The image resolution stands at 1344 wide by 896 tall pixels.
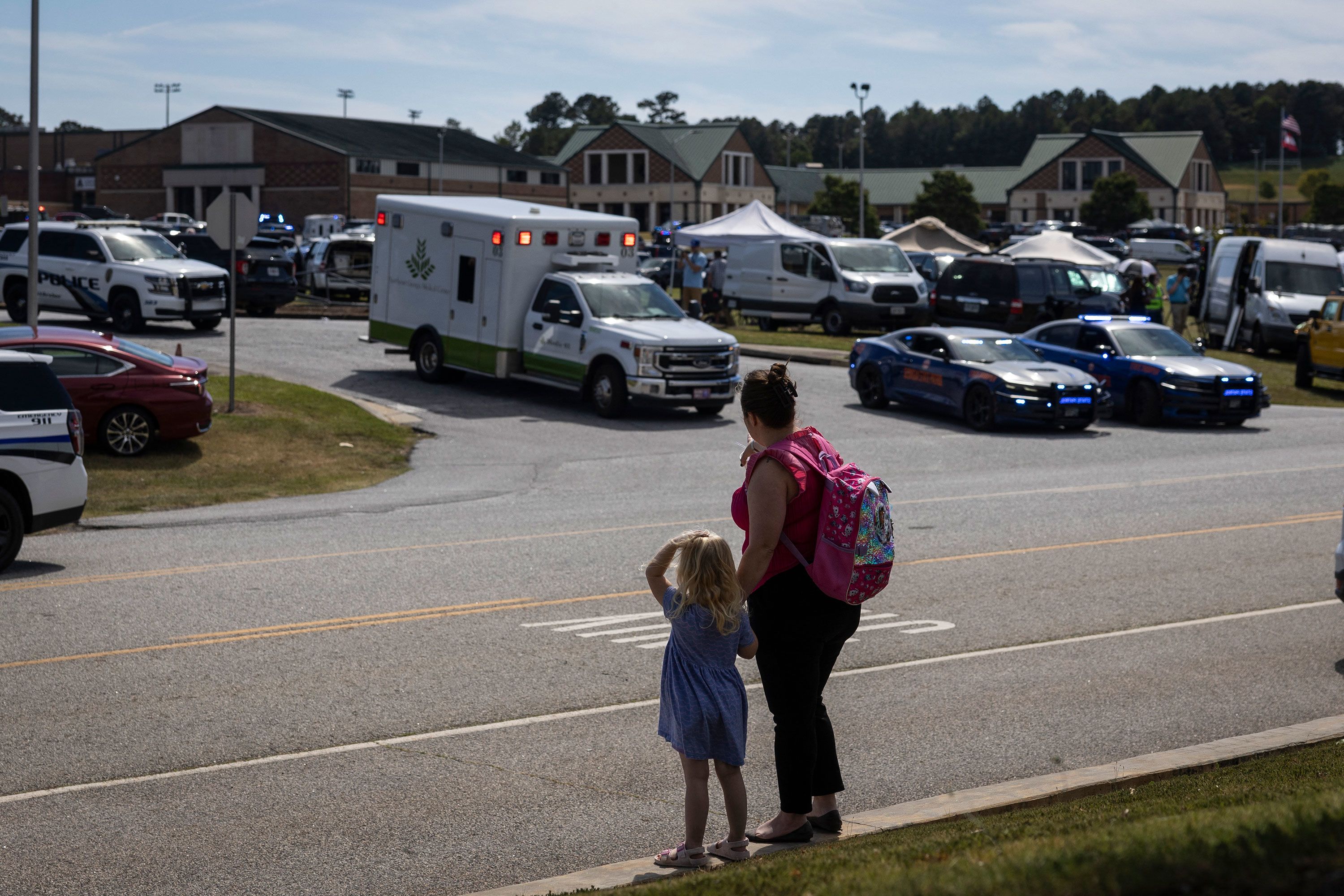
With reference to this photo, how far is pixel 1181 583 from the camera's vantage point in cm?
1124

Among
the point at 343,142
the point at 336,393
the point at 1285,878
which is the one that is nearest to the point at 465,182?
the point at 343,142

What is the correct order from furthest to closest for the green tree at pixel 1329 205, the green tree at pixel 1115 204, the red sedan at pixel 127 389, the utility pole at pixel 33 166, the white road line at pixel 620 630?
the green tree at pixel 1329 205 < the green tree at pixel 1115 204 < the utility pole at pixel 33 166 < the red sedan at pixel 127 389 < the white road line at pixel 620 630

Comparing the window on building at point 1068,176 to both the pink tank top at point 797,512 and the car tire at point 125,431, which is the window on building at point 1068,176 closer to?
the car tire at point 125,431

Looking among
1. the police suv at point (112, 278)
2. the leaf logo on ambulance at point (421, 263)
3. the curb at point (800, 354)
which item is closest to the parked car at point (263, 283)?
the police suv at point (112, 278)

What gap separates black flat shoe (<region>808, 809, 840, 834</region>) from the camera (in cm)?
576

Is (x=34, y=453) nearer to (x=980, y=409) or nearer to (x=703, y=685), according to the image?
(x=703, y=685)

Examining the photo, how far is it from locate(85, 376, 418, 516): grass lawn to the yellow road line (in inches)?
152

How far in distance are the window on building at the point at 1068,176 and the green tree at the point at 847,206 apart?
29174 millimetres

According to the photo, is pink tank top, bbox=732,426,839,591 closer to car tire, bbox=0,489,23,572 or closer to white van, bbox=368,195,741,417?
car tire, bbox=0,489,23,572

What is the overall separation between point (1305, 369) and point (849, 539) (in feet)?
84.1

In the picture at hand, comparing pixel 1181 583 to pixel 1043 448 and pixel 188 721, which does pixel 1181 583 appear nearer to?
pixel 188 721

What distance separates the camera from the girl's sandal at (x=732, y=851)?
538 centimetres

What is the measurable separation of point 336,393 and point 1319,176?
121233mm

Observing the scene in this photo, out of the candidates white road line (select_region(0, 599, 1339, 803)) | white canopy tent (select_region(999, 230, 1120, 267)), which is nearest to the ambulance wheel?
white road line (select_region(0, 599, 1339, 803))
